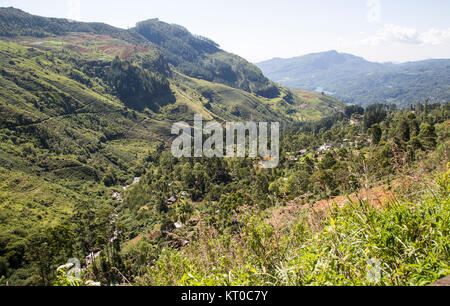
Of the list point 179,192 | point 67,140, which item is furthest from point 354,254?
point 67,140

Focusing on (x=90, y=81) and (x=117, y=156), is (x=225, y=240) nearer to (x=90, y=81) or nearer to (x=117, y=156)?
(x=117, y=156)

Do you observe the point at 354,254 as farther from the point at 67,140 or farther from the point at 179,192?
the point at 67,140

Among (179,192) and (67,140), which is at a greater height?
(67,140)

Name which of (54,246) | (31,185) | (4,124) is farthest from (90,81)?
(54,246)

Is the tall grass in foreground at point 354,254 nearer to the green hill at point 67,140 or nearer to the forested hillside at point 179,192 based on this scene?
the forested hillside at point 179,192

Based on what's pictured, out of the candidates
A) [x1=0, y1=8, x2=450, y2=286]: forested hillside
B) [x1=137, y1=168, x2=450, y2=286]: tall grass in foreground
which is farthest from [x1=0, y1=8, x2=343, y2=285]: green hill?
[x1=137, y1=168, x2=450, y2=286]: tall grass in foreground

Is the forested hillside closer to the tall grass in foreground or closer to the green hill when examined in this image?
the tall grass in foreground

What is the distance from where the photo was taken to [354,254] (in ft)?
11.7

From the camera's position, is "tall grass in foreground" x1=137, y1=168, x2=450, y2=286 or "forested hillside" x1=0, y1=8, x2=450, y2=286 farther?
"forested hillside" x1=0, y1=8, x2=450, y2=286

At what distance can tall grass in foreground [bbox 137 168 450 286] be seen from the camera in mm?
3084

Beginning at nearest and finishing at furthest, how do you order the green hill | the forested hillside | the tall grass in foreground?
the tall grass in foreground < the forested hillside < the green hill
